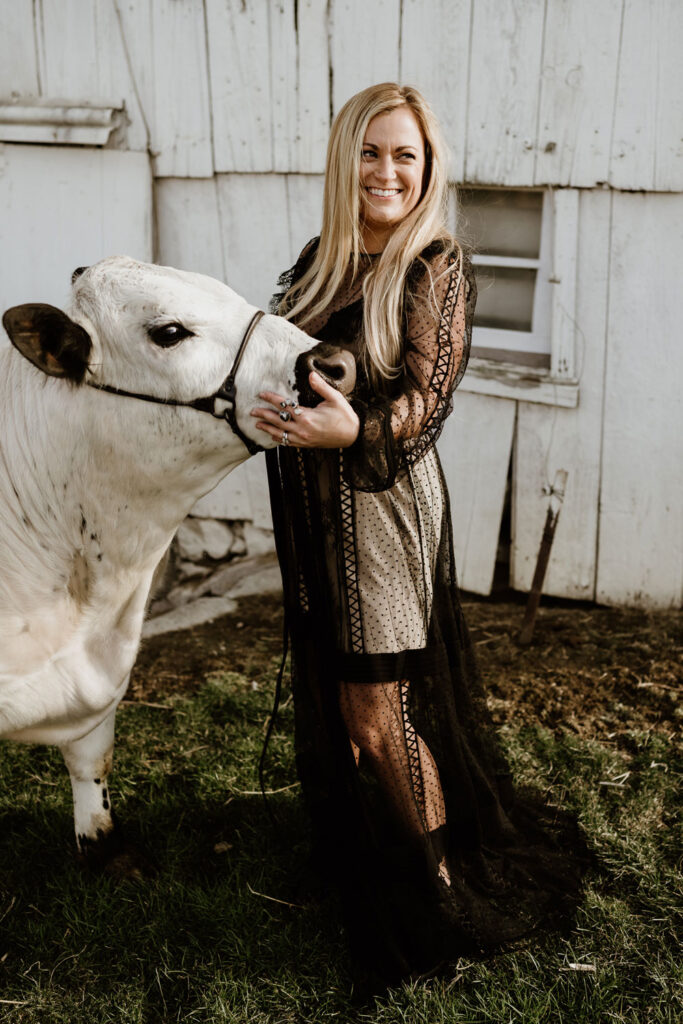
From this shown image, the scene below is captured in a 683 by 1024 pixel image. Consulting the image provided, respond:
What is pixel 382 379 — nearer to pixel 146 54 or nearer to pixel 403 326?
pixel 403 326

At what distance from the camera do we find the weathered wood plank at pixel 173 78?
434 centimetres

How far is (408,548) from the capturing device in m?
2.47

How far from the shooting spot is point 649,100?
383 centimetres

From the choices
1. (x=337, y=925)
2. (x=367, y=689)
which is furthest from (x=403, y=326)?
(x=337, y=925)

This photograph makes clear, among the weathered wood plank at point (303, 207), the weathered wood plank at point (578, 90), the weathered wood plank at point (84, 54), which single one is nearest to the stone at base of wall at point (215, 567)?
the weathered wood plank at point (303, 207)

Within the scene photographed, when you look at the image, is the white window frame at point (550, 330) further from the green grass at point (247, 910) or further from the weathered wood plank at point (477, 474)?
the green grass at point (247, 910)

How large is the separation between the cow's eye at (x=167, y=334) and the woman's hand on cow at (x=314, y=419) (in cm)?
23

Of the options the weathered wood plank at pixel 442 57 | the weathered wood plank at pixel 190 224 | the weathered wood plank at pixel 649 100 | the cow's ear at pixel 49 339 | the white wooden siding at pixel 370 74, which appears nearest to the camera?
the cow's ear at pixel 49 339

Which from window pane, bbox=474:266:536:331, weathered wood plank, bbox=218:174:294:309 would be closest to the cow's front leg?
weathered wood plank, bbox=218:174:294:309

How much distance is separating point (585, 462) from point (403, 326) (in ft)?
7.50

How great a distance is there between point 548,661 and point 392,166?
8.02 feet

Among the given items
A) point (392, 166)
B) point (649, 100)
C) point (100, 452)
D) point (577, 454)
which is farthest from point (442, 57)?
point (100, 452)

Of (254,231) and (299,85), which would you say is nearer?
(299,85)

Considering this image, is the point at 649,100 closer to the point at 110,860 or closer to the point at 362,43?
the point at 362,43
